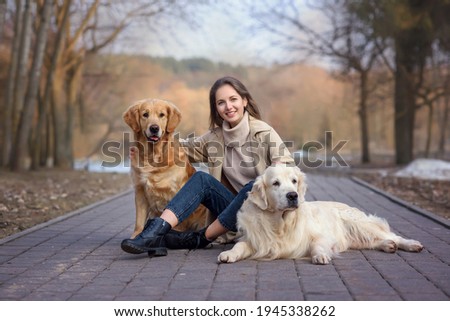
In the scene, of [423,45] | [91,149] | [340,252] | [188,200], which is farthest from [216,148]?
[91,149]

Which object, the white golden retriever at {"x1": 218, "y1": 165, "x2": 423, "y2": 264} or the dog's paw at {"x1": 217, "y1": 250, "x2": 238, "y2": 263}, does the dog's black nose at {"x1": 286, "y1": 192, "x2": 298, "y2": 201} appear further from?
the dog's paw at {"x1": 217, "y1": 250, "x2": 238, "y2": 263}

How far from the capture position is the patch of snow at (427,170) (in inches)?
639

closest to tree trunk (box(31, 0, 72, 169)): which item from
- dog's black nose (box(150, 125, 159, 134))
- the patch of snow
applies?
the patch of snow

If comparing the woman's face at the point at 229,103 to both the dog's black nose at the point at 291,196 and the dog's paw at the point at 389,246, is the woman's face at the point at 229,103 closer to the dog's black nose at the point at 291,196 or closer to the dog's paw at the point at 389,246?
the dog's black nose at the point at 291,196

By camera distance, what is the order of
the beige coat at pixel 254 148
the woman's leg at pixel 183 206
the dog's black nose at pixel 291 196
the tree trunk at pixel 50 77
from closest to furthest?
the dog's black nose at pixel 291 196 < the woman's leg at pixel 183 206 < the beige coat at pixel 254 148 < the tree trunk at pixel 50 77

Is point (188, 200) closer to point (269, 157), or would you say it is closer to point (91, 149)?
point (269, 157)

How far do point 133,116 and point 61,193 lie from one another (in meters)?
6.07

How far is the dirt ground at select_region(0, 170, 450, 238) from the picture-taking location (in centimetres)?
822

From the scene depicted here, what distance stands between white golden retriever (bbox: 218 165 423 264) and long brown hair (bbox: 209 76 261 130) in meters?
1.07

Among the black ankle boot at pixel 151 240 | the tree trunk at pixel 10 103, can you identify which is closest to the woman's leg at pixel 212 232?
the black ankle boot at pixel 151 240

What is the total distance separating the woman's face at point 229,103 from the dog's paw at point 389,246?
174 cm

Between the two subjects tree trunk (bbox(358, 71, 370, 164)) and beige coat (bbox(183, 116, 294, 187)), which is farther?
tree trunk (bbox(358, 71, 370, 164))

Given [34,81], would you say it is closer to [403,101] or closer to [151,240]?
[151,240]

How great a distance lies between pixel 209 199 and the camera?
5711 millimetres
